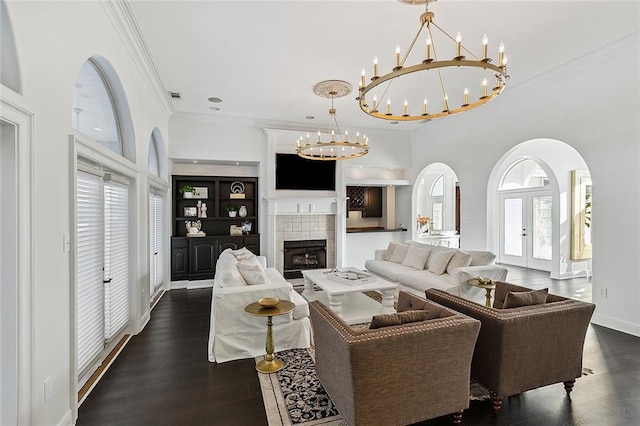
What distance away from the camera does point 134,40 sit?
334 centimetres

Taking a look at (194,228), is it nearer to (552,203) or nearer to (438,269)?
(438,269)

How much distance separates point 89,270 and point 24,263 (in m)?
1.10

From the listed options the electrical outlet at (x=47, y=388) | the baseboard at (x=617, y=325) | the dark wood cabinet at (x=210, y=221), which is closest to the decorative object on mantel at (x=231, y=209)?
the dark wood cabinet at (x=210, y=221)

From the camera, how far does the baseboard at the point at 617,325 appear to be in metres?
3.64

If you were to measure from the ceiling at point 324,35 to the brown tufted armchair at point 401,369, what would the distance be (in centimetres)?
276

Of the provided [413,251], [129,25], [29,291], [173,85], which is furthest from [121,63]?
[413,251]

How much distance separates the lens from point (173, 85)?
474cm

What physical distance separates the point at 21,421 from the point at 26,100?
1718mm

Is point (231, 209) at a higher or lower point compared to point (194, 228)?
higher

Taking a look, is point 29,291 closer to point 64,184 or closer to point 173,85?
point 64,184

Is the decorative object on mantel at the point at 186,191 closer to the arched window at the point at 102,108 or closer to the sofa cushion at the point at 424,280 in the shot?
the arched window at the point at 102,108

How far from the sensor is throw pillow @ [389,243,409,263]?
5.84m

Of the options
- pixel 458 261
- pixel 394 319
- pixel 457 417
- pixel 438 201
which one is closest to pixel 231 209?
pixel 458 261

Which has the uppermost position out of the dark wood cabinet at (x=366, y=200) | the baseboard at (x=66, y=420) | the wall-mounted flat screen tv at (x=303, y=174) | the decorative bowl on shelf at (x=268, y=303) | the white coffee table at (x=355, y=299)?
the wall-mounted flat screen tv at (x=303, y=174)
